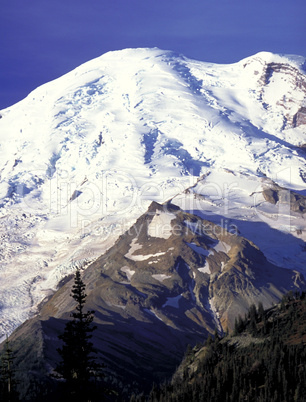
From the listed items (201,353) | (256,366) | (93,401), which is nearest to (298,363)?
(256,366)

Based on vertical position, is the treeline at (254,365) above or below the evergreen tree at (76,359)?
below

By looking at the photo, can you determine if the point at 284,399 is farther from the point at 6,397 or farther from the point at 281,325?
the point at 6,397

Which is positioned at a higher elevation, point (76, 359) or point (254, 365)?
point (76, 359)

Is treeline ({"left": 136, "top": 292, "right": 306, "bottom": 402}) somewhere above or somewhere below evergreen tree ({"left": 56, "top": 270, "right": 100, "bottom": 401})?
below

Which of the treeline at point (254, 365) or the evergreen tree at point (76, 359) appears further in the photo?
the treeline at point (254, 365)

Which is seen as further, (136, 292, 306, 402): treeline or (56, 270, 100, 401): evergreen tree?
(136, 292, 306, 402): treeline

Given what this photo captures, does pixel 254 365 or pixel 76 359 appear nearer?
pixel 76 359

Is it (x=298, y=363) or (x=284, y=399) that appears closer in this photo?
(x=284, y=399)

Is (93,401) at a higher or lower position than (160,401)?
higher
